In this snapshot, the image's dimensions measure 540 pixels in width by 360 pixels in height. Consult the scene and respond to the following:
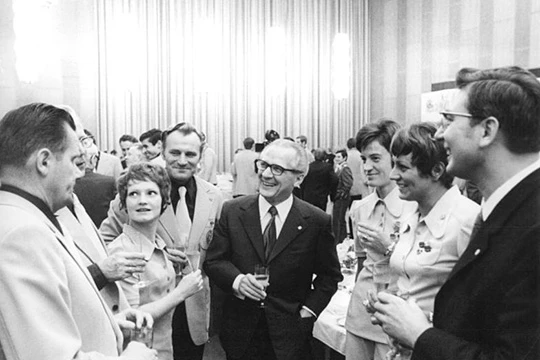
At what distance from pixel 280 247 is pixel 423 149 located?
84 cm

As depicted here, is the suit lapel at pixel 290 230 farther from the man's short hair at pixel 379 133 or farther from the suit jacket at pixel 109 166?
the suit jacket at pixel 109 166

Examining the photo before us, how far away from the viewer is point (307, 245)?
2617 mm

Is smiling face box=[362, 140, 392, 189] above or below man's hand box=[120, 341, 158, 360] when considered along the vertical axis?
above

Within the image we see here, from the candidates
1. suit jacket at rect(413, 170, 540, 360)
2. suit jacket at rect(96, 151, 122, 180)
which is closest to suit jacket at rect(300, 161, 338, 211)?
suit jacket at rect(96, 151, 122, 180)

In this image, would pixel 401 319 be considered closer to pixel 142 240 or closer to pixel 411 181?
pixel 411 181

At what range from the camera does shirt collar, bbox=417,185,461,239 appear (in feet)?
6.33

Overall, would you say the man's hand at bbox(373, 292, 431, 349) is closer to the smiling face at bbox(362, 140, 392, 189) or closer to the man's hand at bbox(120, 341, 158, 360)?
the man's hand at bbox(120, 341, 158, 360)

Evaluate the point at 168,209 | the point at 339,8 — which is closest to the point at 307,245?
the point at 168,209

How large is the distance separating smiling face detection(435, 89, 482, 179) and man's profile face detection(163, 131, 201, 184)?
171 cm

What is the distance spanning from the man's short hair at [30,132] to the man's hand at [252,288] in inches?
46.1

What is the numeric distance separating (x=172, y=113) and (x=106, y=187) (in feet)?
26.4

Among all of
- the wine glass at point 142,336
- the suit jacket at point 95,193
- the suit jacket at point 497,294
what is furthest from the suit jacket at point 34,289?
A: the suit jacket at point 95,193

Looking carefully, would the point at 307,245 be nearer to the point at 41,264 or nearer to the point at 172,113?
the point at 41,264

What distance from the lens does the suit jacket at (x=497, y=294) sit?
1.20 metres
